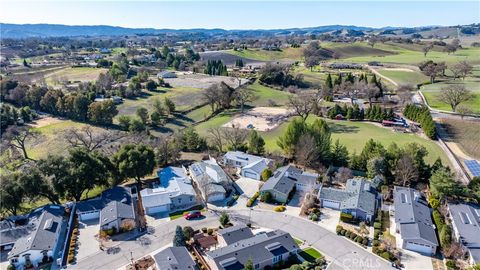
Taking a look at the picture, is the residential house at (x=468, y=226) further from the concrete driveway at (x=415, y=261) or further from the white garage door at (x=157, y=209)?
the white garage door at (x=157, y=209)

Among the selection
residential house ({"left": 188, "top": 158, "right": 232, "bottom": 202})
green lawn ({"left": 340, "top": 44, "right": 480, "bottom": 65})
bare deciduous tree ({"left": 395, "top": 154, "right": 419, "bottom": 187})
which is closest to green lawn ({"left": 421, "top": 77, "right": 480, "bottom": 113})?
green lawn ({"left": 340, "top": 44, "right": 480, "bottom": 65})

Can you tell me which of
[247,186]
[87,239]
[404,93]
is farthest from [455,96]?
[87,239]

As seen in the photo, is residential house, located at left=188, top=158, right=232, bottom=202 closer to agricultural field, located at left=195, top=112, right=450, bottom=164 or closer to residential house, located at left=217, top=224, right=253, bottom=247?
residential house, located at left=217, top=224, right=253, bottom=247

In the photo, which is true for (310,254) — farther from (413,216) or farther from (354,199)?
(413,216)

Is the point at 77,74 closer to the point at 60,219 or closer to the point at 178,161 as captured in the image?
the point at 178,161

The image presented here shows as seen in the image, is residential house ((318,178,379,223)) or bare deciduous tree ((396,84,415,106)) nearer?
residential house ((318,178,379,223))

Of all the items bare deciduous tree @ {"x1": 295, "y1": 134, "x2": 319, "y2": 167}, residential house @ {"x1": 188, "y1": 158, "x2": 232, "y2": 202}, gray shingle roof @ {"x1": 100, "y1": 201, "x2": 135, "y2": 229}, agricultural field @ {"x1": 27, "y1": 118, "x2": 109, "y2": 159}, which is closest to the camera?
gray shingle roof @ {"x1": 100, "y1": 201, "x2": 135, "y2": 229}
